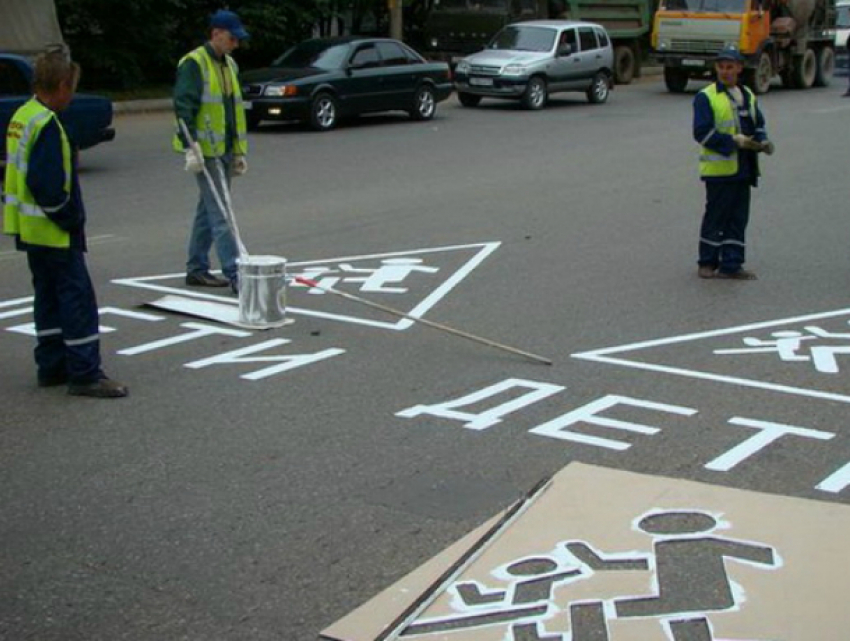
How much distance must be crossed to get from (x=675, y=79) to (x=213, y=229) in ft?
79.9

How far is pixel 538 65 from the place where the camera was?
26.7 meters

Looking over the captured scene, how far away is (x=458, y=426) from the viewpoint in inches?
263

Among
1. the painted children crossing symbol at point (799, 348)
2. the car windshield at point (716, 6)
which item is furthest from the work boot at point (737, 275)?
the car windshield at point (716, 6)

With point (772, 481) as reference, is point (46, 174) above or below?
above

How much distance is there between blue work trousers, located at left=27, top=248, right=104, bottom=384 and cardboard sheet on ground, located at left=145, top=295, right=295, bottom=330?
1.63m

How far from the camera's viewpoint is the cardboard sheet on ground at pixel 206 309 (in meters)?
8.73

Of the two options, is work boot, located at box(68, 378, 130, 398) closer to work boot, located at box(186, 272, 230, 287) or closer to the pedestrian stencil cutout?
work boot, located at box(186, 272, 230, 287)

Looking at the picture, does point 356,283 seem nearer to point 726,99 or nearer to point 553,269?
point 553,269

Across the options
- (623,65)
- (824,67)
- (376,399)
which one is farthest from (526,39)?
(376,399)

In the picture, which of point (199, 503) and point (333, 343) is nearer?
point (199, 503)

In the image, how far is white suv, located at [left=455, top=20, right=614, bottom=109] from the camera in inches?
1043

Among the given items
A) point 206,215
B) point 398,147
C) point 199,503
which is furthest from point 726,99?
point 398,147

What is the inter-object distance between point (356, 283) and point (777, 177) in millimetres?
8409

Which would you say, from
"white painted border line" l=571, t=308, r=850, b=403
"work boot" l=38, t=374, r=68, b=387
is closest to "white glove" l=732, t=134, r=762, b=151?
"white painted border line" l=571, t=308, r=850, b=403
